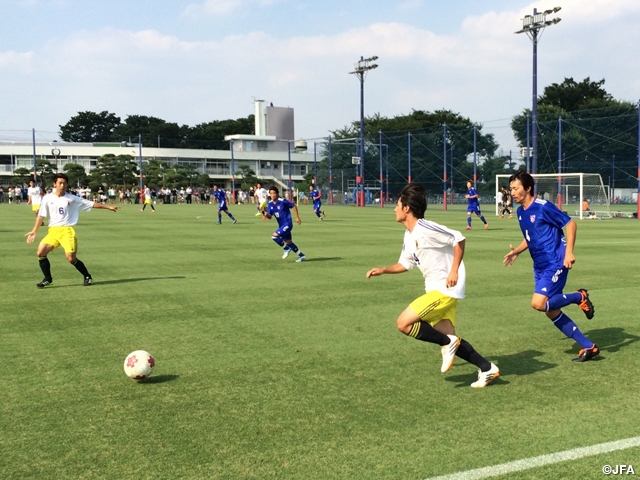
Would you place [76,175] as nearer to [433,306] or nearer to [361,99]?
[361,99]

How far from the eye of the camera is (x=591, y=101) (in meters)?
71.2

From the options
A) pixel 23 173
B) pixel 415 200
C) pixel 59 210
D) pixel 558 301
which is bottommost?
pixel 558 301

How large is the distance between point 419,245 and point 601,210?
119 feet

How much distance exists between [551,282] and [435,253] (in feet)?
5.14

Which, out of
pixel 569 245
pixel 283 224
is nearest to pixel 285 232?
pixel 283 224

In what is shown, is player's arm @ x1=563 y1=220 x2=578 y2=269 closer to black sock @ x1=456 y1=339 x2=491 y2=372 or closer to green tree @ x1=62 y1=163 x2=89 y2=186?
black sock @ x1=456 y1=339 x2=491 y2=372

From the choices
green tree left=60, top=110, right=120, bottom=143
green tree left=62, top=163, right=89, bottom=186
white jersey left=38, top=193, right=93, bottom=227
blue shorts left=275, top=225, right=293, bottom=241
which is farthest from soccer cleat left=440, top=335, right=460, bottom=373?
green tree left=60, top=110, right=120, bottom=143

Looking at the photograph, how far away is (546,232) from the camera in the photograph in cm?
680

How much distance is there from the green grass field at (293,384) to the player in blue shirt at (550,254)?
36cm

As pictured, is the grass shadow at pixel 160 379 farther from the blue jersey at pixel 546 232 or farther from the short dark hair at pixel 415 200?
the blue jersey at pixel 546 232

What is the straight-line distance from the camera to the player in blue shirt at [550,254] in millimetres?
6672

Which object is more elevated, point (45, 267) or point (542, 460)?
point (45, 267)

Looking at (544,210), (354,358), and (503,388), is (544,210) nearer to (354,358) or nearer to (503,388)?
(503,388)

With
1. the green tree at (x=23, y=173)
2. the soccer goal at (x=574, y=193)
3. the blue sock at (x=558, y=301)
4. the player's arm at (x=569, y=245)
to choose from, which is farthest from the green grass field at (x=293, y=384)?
the green tree at (x=23, y=173)
